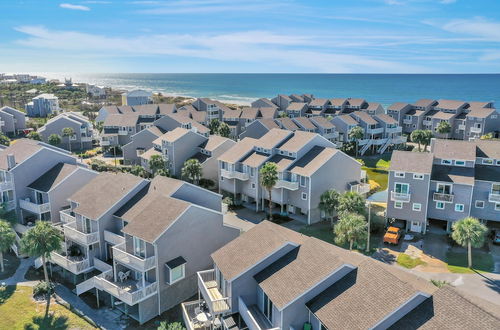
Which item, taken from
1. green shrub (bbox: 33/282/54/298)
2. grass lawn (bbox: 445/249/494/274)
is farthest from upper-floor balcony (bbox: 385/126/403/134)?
green shrub (bbox: 33/282/54/298)

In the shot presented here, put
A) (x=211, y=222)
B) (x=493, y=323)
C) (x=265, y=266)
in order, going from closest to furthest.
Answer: (x=493, y=323)
(x=265, y=266)
(x=211, y=222)

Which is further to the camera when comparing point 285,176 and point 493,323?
point 285,176

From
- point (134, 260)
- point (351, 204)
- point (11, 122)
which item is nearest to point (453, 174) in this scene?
point (351, 204)

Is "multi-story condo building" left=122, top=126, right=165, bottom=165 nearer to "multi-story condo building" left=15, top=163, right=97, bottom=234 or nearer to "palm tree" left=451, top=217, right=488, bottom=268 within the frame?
"multi-story condo building" left=15, top=163, right=97, bottom=234

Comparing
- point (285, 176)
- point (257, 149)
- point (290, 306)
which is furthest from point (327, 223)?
point (290, 306)

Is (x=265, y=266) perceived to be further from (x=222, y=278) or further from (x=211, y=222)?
(x=211, y=222)

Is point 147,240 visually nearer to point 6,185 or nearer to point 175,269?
point 175,269
